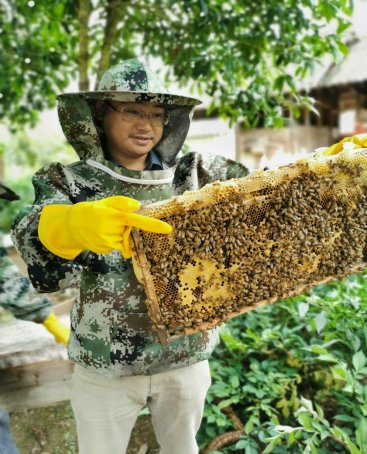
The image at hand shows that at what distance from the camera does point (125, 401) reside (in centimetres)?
202

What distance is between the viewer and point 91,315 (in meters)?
1.92

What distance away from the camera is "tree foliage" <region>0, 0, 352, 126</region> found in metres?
3.66

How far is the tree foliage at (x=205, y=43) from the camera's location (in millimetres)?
3656

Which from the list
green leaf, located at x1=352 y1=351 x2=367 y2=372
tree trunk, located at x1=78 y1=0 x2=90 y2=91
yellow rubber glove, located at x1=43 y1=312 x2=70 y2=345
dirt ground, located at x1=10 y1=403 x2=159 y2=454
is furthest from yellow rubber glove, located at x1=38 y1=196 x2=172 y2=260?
tree trunk, located at x1=78 y1=0 x2=90 y2=91

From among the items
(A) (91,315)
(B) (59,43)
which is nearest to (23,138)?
(B) (59,43)

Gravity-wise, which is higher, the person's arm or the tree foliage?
the tree foliage

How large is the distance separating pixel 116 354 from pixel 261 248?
0.78 meters

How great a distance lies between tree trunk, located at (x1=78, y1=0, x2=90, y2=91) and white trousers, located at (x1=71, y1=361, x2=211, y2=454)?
10.1 feet

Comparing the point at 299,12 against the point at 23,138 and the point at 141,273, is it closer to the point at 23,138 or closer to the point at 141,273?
the point at 141,273

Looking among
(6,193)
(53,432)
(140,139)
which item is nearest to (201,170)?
(140,139)

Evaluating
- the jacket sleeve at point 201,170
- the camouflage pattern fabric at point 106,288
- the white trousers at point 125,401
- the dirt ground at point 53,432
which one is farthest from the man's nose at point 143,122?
the dirt ground at point 53,432

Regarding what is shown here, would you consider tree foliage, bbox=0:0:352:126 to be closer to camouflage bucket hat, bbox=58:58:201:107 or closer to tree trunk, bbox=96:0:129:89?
tree trunk, bbox=96:0:129:89

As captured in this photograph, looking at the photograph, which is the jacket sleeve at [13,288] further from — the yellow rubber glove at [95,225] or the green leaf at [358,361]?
the green leaf at [358,361]

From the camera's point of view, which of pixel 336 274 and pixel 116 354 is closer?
pixel 116 354
